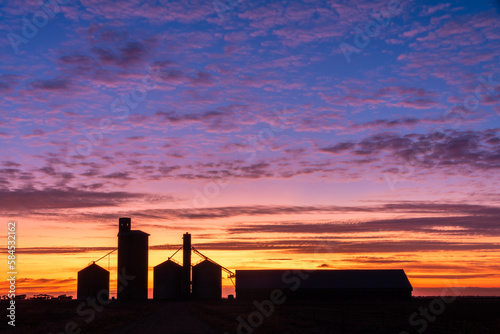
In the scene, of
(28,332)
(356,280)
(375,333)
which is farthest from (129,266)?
(375,333)

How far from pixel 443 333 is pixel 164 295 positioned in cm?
6601

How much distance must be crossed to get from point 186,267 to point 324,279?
23081 mm

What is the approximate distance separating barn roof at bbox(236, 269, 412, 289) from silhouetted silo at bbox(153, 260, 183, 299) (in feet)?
33.1

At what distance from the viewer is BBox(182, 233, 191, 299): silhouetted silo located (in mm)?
89500

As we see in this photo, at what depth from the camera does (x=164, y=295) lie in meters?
89.8

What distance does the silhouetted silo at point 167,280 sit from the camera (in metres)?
90.0

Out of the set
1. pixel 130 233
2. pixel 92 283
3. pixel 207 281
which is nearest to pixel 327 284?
pixel 207 281

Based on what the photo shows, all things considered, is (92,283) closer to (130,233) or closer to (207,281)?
(130,233)

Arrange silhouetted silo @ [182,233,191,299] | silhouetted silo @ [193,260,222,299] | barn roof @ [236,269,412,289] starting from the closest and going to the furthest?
silhouetted silo @ [182,233,191,299]
silhouetted silo @ [193,260,222,299]
barn roof @ [236,269,412,289]

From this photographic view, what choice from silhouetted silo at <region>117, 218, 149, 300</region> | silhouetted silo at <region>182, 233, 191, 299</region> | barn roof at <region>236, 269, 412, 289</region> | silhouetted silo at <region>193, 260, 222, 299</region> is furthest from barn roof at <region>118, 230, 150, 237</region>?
barn roof at <region>236, 269, 412, 289</region>

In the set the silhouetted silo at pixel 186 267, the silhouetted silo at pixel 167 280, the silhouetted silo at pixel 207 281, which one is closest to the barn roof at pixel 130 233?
the silhouetted silo at pixel 167 280

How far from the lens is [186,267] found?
9094 centimetres

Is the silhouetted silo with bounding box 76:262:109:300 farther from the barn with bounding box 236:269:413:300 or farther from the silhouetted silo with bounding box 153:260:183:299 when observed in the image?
the barn with bounding box 236:269:413:300

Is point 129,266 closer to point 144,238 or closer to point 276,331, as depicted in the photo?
point 144,238
